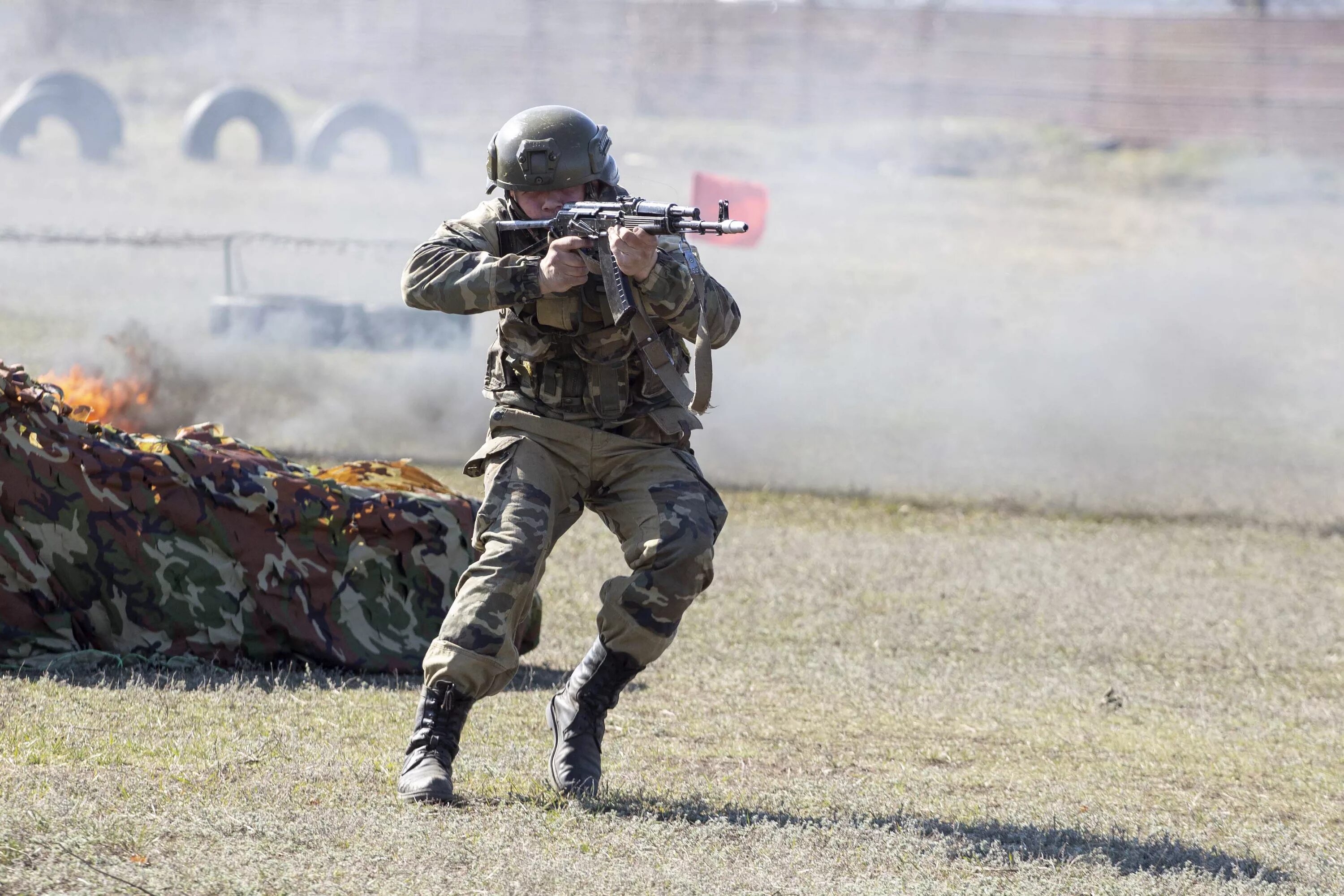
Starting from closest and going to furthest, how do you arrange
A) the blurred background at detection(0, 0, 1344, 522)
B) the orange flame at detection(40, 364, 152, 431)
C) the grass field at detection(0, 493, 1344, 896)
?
1. the grass field at detection(0, 493, 1344, 896)
2. the orange flame at detection(40, 364, 152, 431)
3. the blurred background at detection(0, 0, 1344, 522)

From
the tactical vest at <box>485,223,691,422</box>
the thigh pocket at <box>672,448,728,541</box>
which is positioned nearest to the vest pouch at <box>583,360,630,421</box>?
the tactical vest at <box>485,223,691,422</box>

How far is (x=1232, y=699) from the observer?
7082 millimetres

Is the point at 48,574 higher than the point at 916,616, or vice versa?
the point at 48,574

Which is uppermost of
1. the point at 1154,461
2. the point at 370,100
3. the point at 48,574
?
the point at 370,100

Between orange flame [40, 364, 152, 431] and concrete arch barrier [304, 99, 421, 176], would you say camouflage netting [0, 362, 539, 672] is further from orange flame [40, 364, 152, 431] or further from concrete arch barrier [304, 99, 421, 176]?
concrete arch barrier [304, 99, 421, 176]

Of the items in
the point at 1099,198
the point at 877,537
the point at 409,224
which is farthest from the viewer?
the point at 1099,198

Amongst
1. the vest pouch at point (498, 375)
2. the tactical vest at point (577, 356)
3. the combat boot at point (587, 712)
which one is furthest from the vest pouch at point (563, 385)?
the combat boot at point (587, 712)

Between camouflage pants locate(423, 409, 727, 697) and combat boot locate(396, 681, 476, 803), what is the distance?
50 millimetres

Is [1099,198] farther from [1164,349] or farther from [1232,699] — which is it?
[1232,699]

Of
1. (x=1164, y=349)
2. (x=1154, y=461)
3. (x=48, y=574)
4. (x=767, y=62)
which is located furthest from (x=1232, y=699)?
(x=767, y=62)

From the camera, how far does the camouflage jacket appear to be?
4633 mm

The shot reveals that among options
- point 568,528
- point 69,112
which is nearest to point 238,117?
point 69,112

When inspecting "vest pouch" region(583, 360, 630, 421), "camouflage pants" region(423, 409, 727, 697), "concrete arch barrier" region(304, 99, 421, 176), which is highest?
"concrete arch barrier" region(304, 99, 421, 176)

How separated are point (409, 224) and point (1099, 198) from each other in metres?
12.9
